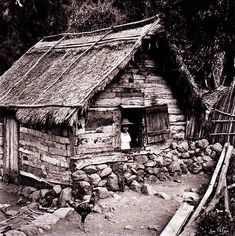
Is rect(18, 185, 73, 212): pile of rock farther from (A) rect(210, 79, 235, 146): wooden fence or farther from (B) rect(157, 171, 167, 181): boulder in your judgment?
(A) rect(210, 79, 235, 146): wooden fence

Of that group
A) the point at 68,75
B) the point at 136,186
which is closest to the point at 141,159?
the point at 136,186

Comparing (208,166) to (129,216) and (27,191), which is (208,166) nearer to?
(129,216)

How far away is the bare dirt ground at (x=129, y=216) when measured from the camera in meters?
9.67

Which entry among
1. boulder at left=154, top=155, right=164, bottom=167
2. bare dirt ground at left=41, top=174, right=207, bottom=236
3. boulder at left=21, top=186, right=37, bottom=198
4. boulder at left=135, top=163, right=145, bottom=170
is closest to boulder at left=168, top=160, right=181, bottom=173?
boulder at left=154, top=155, right=164, bottom=167

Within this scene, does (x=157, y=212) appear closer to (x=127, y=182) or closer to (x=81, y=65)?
(x=127, y=182)

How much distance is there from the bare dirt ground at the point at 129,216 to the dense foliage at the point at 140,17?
30.0 feet

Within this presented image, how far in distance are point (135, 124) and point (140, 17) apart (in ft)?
42.3

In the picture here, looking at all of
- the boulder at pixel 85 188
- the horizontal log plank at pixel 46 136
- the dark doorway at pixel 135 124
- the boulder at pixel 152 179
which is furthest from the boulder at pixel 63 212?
the dark doorway at pixel 135 124


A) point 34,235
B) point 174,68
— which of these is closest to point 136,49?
point 174,68

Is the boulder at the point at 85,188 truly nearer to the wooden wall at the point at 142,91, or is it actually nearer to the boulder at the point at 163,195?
the boulder at the point at 163,195

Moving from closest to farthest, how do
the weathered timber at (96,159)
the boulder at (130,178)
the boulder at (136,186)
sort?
the weathered timber at (96,159)
the boulder at (136,186)
the boulder at (130,178)

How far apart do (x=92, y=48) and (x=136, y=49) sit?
2238 millimetres

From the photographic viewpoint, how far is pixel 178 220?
953 centimetres

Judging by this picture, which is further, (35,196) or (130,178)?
(130,178)
